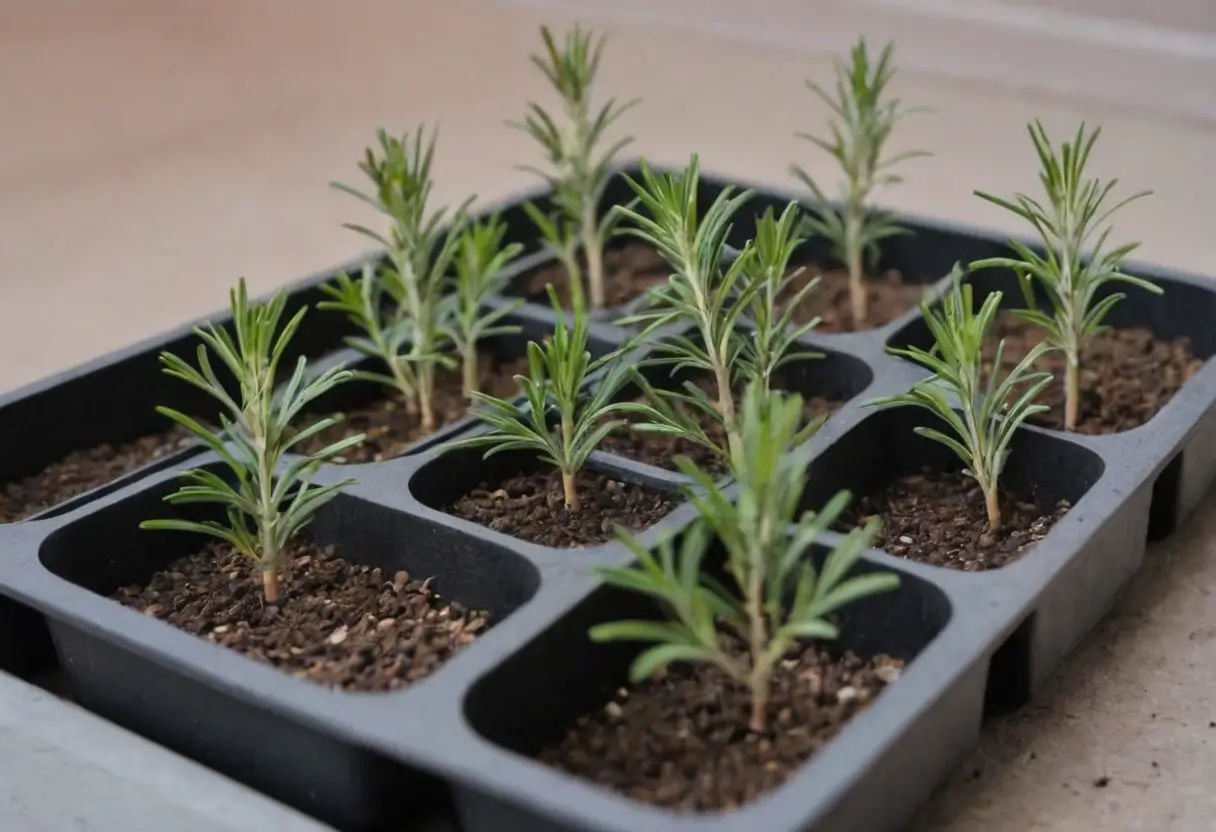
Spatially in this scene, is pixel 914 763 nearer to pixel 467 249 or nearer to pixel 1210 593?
pixel 1210 593

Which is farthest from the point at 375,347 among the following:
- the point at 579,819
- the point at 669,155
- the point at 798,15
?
the point at 798,15

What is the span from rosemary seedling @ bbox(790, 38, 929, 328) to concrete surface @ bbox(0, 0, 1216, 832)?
0.33 meters

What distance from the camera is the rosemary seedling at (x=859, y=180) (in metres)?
1.08

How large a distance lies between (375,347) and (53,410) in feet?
0.76

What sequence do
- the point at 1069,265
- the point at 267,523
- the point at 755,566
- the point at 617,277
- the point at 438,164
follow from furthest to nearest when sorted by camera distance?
the point at 438,164 → the point at 617,277 → the point at 1069,265 → the point at 267,523 → the point at 755,566

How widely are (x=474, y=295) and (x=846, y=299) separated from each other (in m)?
0.34

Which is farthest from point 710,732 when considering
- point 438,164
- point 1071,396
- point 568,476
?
point 438,164

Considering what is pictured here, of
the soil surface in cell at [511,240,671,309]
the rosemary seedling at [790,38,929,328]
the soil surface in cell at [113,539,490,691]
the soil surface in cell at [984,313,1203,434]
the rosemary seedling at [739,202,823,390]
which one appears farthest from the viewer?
the soil surface in cell at [511,240,671,309]

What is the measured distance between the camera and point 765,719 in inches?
26.7

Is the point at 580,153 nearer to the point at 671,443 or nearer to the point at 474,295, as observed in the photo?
the point at 474,295

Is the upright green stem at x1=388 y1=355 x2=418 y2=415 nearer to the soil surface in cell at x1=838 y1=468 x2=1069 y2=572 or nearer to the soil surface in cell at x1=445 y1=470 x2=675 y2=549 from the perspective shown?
the soil surface in cell at x1=445 y1=470 x2=675 y2=549

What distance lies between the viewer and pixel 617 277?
4.10ft

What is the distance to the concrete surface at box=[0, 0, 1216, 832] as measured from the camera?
0.74 meters

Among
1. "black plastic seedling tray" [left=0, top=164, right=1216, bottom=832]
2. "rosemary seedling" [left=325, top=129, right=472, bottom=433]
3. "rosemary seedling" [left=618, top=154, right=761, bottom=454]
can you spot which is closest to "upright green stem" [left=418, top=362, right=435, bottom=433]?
"rosemary seedling" [left=325, top=129, right=472, bottom=433]
